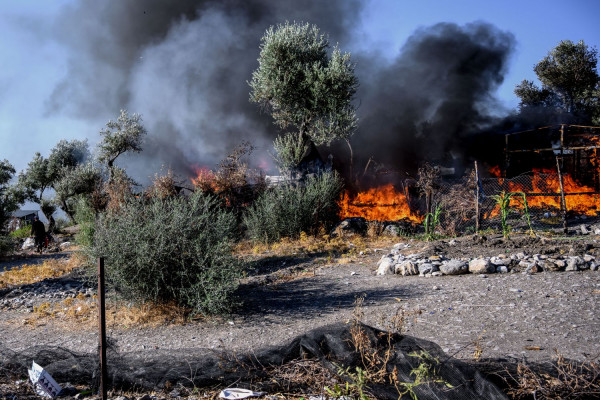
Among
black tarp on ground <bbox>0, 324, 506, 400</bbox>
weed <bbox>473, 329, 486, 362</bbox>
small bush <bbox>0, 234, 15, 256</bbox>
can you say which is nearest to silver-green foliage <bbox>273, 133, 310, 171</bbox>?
small bush <bbox>0, 234, 15, 256</bbox>

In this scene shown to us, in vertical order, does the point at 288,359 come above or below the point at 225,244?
below

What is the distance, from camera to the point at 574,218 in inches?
706

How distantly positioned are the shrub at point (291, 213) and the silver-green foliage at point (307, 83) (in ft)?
18.8

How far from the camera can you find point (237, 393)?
162 inches

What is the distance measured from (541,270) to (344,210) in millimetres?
9619

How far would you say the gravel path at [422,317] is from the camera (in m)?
5.70

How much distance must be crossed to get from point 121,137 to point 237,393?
25.0 m

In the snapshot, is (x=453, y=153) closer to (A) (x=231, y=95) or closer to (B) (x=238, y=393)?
(A) (x=231, y=95)

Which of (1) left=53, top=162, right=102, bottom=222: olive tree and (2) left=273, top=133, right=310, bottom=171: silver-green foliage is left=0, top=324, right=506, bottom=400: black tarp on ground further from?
(1) left=53, top=162, right=102, bottom=222: olive tree

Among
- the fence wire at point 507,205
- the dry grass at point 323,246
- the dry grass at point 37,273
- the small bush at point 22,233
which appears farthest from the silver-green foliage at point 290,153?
the small bush at point 22,233

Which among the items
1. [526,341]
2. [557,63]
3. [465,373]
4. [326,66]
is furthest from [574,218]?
[557,63]

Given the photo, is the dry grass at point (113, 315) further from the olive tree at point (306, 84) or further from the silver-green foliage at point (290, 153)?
the olive tree at point (306, 84)

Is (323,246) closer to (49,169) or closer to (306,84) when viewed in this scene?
(306,84)

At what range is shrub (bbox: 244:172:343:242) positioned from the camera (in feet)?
51.4
